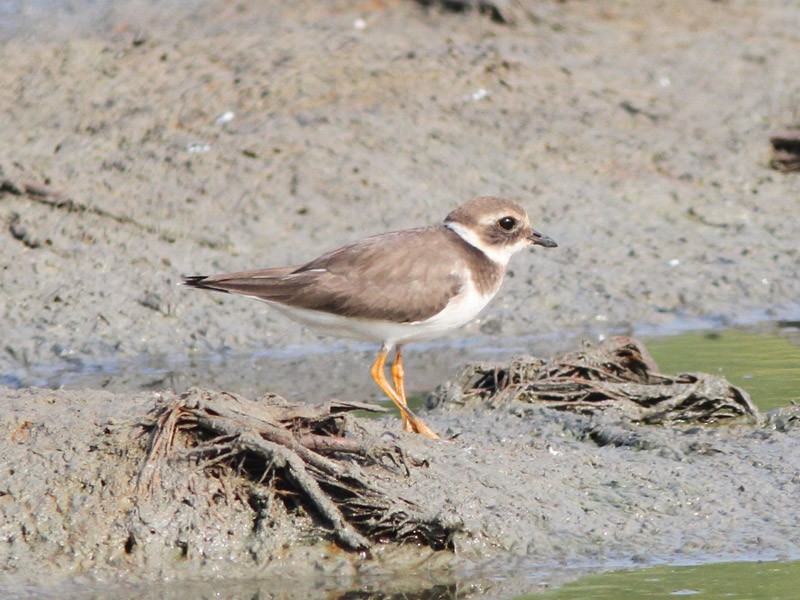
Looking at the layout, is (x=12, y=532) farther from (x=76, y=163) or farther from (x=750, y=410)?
(x=76, y=163)

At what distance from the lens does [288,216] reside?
11.8 m

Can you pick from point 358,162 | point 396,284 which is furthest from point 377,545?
point 358,162

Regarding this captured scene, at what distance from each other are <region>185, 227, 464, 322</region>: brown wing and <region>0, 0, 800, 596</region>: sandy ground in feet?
4.51

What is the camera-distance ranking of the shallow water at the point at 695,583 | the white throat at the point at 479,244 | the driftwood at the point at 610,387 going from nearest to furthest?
the shallow water at the point at 695,583 < the driftwood at the point at 610,387 < the white throat at the point at 479,244

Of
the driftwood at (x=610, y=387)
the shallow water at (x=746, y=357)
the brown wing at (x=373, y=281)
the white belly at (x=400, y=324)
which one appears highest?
the brown wing at (x=373, y=281)

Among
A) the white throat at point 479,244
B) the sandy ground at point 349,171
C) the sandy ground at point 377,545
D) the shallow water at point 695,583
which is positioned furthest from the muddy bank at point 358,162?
the shallow water at point 695,583

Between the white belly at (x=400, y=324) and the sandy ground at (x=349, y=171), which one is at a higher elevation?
the white belly at (x=400, y=324)

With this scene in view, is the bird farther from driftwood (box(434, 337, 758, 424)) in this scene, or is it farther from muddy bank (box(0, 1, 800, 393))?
muddy bank (box(0, 1, 800, 393))

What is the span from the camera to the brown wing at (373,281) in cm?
808

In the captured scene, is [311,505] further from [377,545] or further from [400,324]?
[400,324]

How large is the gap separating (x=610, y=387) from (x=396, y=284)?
1.49 meters

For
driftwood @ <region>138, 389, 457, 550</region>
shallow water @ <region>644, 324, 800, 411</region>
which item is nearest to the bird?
driftwood @ <region>138, 389, 457, 550</region>

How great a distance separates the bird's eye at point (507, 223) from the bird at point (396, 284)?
2 centimetres

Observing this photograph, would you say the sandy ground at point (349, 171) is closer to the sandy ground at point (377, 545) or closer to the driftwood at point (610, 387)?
the driftwood at point (610, 387)
